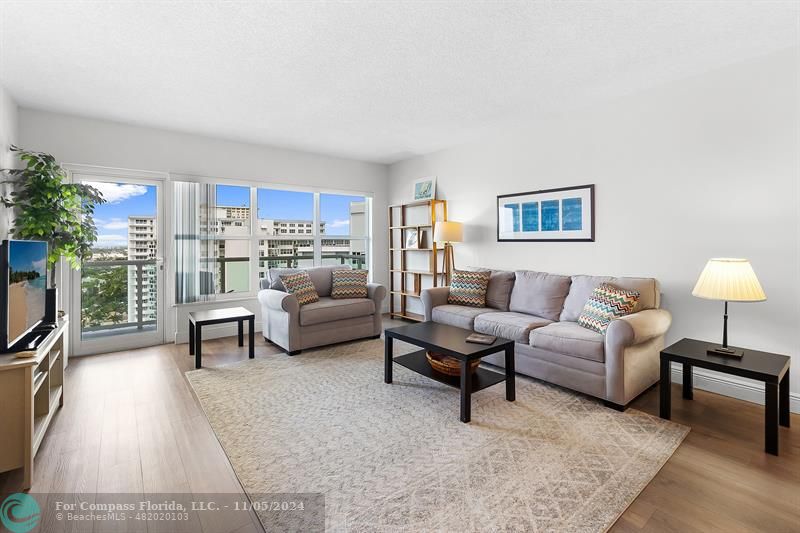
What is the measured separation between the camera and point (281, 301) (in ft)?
12.9

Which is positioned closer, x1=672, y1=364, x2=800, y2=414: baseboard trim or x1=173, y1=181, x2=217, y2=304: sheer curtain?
x1=672, y1=364, x2=800, y2=414: baseboard trim

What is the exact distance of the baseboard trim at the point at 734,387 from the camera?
8.88 feet

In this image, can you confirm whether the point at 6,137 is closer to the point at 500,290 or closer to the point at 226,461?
the point at 226,461

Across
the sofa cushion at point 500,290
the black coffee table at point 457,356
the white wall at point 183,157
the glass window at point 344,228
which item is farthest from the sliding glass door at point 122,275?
the sofa cushion at point 500,290

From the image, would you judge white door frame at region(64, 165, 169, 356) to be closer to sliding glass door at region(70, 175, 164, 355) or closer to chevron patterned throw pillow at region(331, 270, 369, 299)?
sliding glass door at region(70, 175, 164, 355)

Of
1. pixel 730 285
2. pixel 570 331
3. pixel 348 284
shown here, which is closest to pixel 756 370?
pixel 730 285

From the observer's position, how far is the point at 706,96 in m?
3.00

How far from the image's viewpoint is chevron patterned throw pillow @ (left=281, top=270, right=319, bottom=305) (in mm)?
4211

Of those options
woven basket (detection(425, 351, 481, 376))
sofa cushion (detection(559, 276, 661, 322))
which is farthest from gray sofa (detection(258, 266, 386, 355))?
sofa cushion (detection(559, 276, 661, 322))

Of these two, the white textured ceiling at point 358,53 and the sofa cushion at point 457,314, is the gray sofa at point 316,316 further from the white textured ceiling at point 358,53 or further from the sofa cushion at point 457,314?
the white textured ceiling at point 358,53

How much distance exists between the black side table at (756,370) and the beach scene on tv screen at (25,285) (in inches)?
154

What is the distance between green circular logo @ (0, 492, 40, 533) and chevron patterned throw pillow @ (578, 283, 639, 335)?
338 cm

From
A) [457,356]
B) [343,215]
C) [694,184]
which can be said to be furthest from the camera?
[343,215]

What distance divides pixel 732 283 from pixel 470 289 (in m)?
2.28
